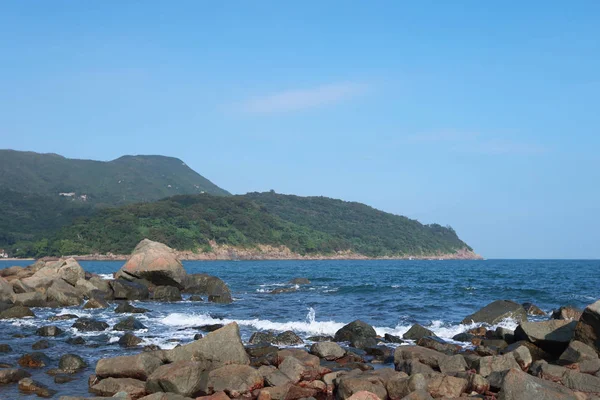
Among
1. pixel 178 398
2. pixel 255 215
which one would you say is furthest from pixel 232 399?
pixel 255 215

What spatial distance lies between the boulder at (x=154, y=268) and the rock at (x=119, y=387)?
24.5 metres

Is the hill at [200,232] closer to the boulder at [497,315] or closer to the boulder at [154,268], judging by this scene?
the boulder at [154,268]

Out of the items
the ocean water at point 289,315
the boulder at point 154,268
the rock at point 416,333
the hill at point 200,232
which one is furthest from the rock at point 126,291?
the hill at point 200,232

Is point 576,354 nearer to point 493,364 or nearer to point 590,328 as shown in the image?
point 590,328

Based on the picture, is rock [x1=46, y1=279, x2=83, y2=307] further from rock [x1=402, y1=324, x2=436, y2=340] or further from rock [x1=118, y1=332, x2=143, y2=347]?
rock [x1=402, y1=324, x2=436, y2=340]

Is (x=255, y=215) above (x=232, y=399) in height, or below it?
above

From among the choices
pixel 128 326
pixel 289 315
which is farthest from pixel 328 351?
pixel 289 315

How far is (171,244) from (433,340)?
393 ft

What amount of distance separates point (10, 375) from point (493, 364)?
11038 mm

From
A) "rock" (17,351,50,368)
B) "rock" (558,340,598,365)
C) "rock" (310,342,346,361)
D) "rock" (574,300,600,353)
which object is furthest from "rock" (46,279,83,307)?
"rock" (574,300,600,353)

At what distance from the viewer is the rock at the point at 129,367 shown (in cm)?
1271

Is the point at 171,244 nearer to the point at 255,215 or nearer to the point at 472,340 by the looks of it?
the point at 255,215

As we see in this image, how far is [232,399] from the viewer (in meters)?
11.9

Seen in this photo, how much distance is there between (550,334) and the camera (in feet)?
53.1
